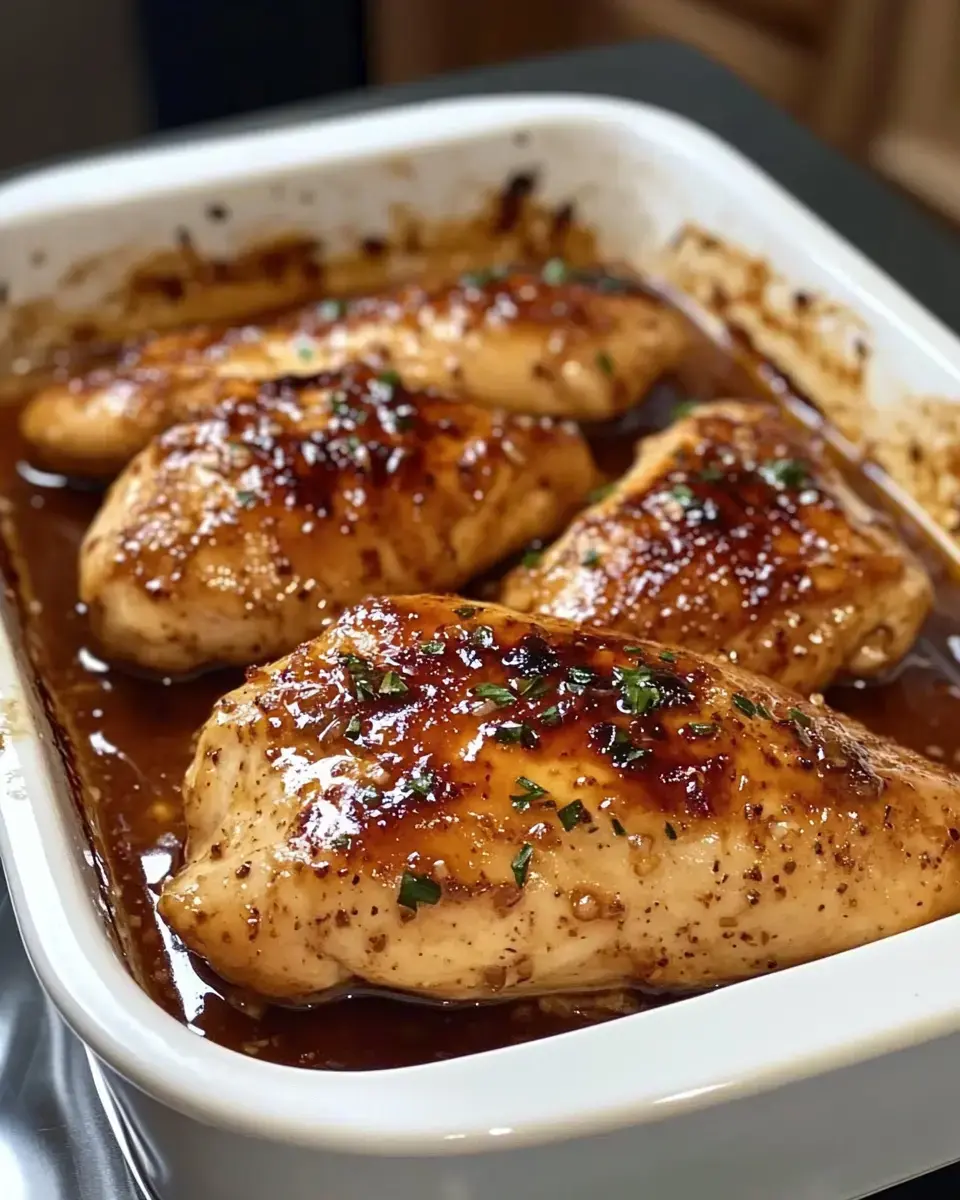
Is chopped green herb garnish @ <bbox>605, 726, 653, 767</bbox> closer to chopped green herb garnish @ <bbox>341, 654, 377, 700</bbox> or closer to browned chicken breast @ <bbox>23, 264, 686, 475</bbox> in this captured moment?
chopped green herb garnish @ <bbox>341, 654, 377, 700</bbox>

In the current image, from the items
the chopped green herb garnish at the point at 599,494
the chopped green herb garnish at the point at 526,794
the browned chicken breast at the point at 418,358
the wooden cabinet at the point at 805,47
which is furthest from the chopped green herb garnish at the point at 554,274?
the wooden cabinet at the point at 805,47

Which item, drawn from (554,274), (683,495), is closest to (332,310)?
Result: (554,274)

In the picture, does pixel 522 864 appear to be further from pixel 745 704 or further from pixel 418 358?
pixel 418 358

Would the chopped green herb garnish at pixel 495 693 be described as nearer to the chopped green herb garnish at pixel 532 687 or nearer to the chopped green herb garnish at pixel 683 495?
the chopped green herb garnish at pixel 532 687

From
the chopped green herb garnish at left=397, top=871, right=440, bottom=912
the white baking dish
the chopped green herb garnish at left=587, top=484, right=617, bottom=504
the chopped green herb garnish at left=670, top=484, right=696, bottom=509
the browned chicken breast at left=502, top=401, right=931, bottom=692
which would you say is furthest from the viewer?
the chopped green herb garnish at left=587, top=484, right=617, bottom=504

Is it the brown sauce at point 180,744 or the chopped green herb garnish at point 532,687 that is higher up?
the chopped green herb garnish at point 532,687

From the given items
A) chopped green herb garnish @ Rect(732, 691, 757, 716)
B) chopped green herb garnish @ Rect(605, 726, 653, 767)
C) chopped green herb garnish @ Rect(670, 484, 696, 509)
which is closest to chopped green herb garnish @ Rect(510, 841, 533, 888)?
chopped green herb garnish @ Rect(605, 726, 653, 767)
